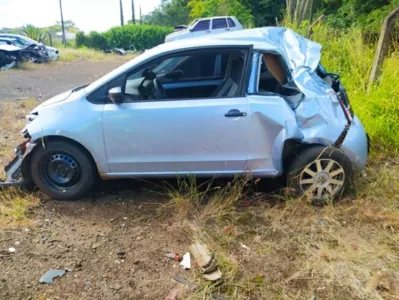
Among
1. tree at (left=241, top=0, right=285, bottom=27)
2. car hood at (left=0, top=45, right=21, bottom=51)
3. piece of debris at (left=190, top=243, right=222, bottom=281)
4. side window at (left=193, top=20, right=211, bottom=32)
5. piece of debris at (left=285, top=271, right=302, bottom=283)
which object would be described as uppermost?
tree at (left=241, top=0, right=285, bottom=27)

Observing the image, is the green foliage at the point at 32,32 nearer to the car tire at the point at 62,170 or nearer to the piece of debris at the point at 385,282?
the car tire at the point at 62,170

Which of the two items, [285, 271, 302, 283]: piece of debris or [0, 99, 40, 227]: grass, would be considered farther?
[0, 99, 40, 227]: grass

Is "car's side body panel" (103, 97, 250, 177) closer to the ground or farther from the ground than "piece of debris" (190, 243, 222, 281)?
farther from the ground

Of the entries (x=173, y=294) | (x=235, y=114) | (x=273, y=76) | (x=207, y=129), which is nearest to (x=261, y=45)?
(x=273, y=76)

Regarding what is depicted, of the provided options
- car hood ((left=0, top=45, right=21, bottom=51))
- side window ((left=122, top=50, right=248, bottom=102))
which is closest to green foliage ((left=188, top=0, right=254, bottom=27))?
car hood ((left=0, top=45, right=21, bottom=51))

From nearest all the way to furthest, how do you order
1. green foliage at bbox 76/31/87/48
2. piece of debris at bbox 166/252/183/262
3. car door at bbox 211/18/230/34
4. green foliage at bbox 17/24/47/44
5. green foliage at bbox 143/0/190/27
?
piece of debris at bbox 166/252/183/262
car door at bbox 211/18/230/34
green foliage at bbox 17/24/47/44
green foliage at bbox 76/31/87/48
green foliage at bbox 143/0/190/27

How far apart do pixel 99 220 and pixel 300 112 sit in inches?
87.7

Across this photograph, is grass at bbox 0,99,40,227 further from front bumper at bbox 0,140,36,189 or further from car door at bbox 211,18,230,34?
car door at bbox 211,18,230,34

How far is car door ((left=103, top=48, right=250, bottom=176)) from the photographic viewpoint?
361 cm

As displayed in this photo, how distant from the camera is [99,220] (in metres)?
3.66

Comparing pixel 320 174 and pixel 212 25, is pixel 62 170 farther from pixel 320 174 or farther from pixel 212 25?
pixel 212 25

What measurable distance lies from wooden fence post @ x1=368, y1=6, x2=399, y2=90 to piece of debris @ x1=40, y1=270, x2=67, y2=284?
5.11 metres

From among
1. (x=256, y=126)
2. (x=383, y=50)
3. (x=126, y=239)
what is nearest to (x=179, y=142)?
(x=256, y=126)

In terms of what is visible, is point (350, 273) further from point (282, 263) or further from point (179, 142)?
point (179, 142)
